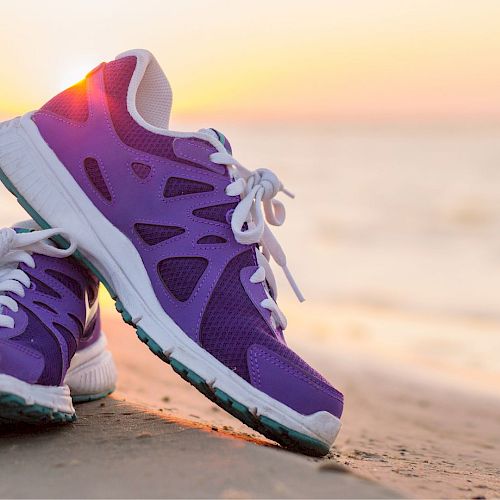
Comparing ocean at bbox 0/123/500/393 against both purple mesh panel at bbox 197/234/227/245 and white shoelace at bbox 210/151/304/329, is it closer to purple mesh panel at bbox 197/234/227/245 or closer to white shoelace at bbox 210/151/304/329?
white shoelace at bbox 210/151/304/329

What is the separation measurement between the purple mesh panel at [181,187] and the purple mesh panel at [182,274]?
0.21 metres

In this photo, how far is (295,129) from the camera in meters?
35.0

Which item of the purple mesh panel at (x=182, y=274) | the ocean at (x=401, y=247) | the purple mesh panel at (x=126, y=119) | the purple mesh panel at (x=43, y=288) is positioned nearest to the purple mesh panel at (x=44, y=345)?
the purple mesh panel at (x=43, y=288)

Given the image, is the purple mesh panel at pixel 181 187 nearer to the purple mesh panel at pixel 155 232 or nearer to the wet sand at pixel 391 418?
the purple mesh panel at pixel 155 232

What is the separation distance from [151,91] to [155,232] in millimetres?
572

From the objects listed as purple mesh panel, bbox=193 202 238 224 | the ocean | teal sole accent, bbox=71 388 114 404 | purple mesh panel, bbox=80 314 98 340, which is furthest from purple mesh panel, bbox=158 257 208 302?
the ocean

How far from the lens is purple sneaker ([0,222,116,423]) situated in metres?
1.87

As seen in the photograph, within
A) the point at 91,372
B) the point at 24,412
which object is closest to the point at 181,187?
the point at 91,372

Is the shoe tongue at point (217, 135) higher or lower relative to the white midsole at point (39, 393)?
higher

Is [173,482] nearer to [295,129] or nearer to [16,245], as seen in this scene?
[16,245]

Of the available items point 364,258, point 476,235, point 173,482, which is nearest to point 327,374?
point 173,482

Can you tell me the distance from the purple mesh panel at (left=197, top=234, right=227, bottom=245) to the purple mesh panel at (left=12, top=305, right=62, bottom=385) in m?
0.52

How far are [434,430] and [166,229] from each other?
1618mm

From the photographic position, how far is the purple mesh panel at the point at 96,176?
242 cm
